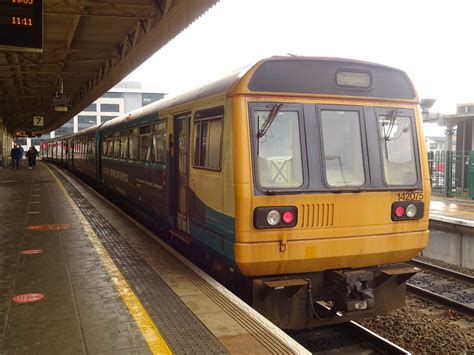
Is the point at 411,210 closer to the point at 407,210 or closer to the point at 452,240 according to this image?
the point at 407,210

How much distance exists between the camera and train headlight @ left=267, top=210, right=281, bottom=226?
4727 millimetres

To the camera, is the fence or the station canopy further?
the fence

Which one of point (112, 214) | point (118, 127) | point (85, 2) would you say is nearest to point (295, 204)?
point (112, 214)

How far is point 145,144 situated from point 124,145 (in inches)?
105

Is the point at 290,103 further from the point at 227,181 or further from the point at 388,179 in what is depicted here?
the point at 388,179

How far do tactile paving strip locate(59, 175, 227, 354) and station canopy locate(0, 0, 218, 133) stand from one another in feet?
12.5

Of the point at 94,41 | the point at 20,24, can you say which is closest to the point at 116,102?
the point at 94,41

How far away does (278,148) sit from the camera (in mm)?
4875

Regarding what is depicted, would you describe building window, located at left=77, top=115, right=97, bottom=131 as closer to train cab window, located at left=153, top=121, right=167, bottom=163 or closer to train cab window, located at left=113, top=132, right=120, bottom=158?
train cab window, located at left=113, top=132, right=120, bottom=158

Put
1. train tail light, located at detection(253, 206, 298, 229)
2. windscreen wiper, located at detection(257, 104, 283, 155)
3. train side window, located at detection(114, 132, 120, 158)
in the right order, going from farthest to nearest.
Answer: train side window, located at detection(114, 132, 120, 158) → windscreen wiper, located at detection(257, 104, 283, 155) → train tail light, located at detection(253, 206, 298, 229)

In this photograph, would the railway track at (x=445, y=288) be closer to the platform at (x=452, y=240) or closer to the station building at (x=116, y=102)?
the platform at (x=452, y=240)

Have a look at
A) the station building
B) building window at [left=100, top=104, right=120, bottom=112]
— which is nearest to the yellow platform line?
the station building

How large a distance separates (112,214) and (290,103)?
693cm

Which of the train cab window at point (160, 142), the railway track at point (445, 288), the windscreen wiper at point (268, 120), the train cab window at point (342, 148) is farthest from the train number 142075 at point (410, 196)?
the train cab window at point (160, 142)
